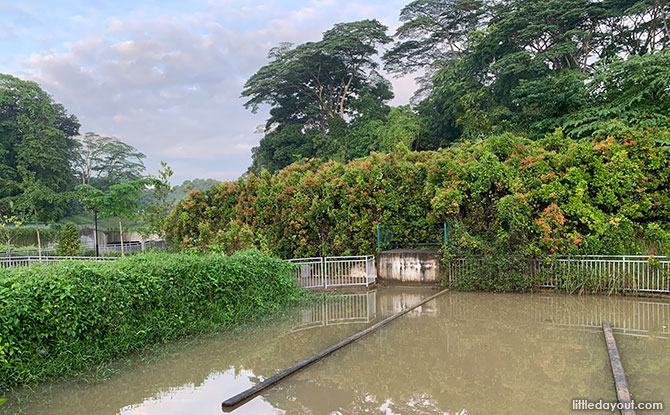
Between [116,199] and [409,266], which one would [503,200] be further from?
[116,199]

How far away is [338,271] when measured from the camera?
1247 cm

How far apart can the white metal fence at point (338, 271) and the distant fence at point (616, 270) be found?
4.13 m

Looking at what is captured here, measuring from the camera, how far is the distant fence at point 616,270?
10.1 m

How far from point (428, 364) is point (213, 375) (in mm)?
2837

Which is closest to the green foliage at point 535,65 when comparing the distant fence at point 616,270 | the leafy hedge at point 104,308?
the distant fence at point 616,270

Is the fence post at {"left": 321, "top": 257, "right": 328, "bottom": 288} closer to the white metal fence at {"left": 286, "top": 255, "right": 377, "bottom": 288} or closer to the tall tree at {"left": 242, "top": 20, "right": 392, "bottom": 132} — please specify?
Result: the white metal fence at {"left": 286, "top": 255, "right": 377, "bottom": 288}

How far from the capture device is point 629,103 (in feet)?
48.4

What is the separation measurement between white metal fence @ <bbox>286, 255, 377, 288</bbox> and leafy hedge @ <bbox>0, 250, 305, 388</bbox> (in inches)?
148

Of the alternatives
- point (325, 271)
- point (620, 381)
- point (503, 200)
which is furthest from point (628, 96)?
point (620, 381)

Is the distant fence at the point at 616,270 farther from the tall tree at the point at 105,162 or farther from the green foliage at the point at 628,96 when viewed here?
the tall tree at the point at 105,162

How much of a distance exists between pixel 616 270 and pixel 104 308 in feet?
34.6

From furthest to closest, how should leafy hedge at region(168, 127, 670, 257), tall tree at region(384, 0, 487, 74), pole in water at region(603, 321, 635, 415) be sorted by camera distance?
tall tree at region(384, 0, 487, 74), leafy hedge at region(168, 127, 670, 257), pole in water at region(603, 321, 635, 415)

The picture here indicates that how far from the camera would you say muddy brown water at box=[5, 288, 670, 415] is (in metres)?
4.77

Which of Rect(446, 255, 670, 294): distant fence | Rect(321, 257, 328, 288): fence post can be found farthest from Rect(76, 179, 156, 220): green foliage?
→ Rect(446, 255, 670, 294): distant fence
